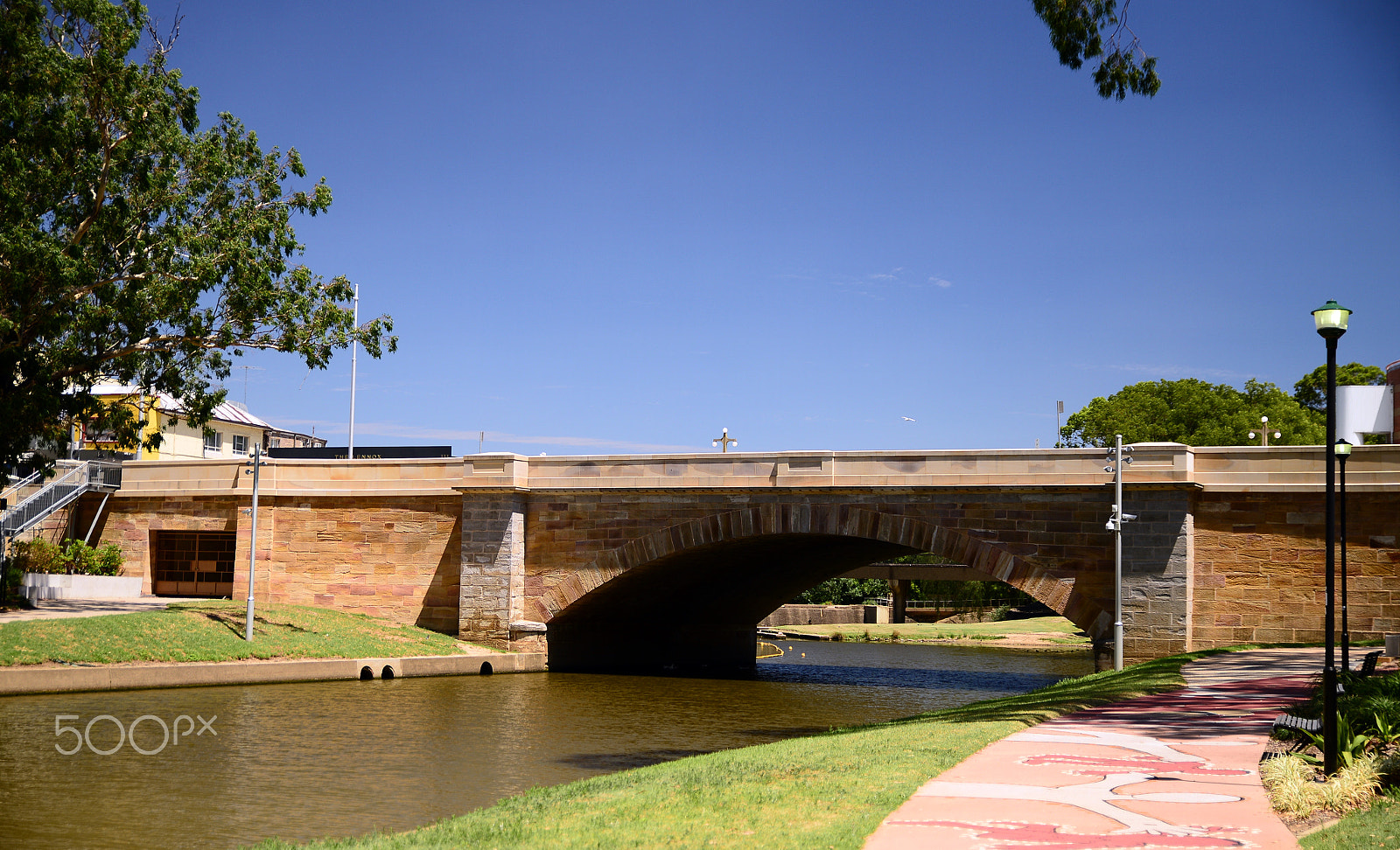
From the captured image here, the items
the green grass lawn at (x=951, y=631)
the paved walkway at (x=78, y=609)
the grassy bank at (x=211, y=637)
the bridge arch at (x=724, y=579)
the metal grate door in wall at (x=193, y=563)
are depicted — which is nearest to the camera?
the grassy bank at (x=211, y=637)

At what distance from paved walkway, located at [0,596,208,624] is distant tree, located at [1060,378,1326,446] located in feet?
155

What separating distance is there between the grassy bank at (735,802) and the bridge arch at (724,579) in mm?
13403

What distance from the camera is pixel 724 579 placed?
122ft

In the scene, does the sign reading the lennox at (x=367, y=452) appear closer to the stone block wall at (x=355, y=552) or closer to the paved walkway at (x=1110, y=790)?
the stone block wall at (x=355, y=552)

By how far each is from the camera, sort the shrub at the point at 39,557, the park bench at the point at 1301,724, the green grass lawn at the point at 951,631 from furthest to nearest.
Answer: the green grass lawn at the point at 951,631 → the shrub at the point at 39,557 → the park bench at the point at 1301,724

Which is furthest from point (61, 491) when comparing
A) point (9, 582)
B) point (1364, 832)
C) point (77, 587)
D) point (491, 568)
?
point (1364, 832)

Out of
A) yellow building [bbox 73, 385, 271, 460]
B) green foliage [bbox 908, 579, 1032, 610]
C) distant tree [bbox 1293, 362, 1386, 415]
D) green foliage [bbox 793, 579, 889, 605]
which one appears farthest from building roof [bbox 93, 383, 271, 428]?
distant tree [bbox 1293, 362, 1386, 415]

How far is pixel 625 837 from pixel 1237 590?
71.9ft

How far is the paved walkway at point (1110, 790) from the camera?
27.1 ft

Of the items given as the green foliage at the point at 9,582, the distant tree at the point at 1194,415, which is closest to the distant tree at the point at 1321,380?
the distant tree at the point at 1194,415

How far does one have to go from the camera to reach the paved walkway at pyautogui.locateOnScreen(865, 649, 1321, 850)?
27.1ft

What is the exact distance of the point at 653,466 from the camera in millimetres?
30656

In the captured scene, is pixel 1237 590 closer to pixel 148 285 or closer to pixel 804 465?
pixel 804 465

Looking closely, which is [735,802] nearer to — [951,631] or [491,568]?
[491,568]
